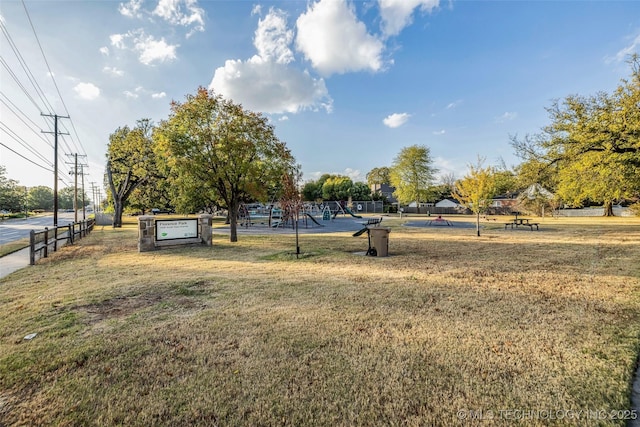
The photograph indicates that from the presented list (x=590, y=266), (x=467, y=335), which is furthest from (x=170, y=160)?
(x=590, y=266)

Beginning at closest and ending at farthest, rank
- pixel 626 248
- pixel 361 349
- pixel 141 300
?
pixel 361 349
pixel 141 300
pixel 626 248

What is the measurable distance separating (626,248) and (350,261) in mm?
10387

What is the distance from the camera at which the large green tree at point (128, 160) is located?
23.0 m

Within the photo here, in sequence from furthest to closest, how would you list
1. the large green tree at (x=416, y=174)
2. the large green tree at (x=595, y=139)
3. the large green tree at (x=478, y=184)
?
the large green tree at (x=416, y=174) < the large green tree at (x=478, y=184) < the large green tree at (x=595, y=139)

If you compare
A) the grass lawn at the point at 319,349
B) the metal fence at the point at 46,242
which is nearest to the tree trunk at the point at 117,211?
the metal fence at the point at 46,242

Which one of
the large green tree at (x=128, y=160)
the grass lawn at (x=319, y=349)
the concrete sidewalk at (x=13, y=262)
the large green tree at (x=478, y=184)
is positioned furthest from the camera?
the large green tree at (x=128, y=160)

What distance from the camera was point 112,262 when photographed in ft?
29.3

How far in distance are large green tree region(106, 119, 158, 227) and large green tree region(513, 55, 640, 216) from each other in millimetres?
24007

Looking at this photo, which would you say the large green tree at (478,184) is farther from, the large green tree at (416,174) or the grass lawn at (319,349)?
the large green tree at (416,174)

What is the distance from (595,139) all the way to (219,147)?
14138mm

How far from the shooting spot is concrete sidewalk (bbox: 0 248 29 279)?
7902mm

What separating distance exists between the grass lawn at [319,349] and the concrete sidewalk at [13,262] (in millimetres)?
2097

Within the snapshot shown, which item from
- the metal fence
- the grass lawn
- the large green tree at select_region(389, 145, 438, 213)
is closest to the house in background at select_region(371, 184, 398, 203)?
the large green tree at select_region(389, 145, 438, 213)

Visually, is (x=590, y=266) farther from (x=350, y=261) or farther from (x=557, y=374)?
(x=557, y=374)
